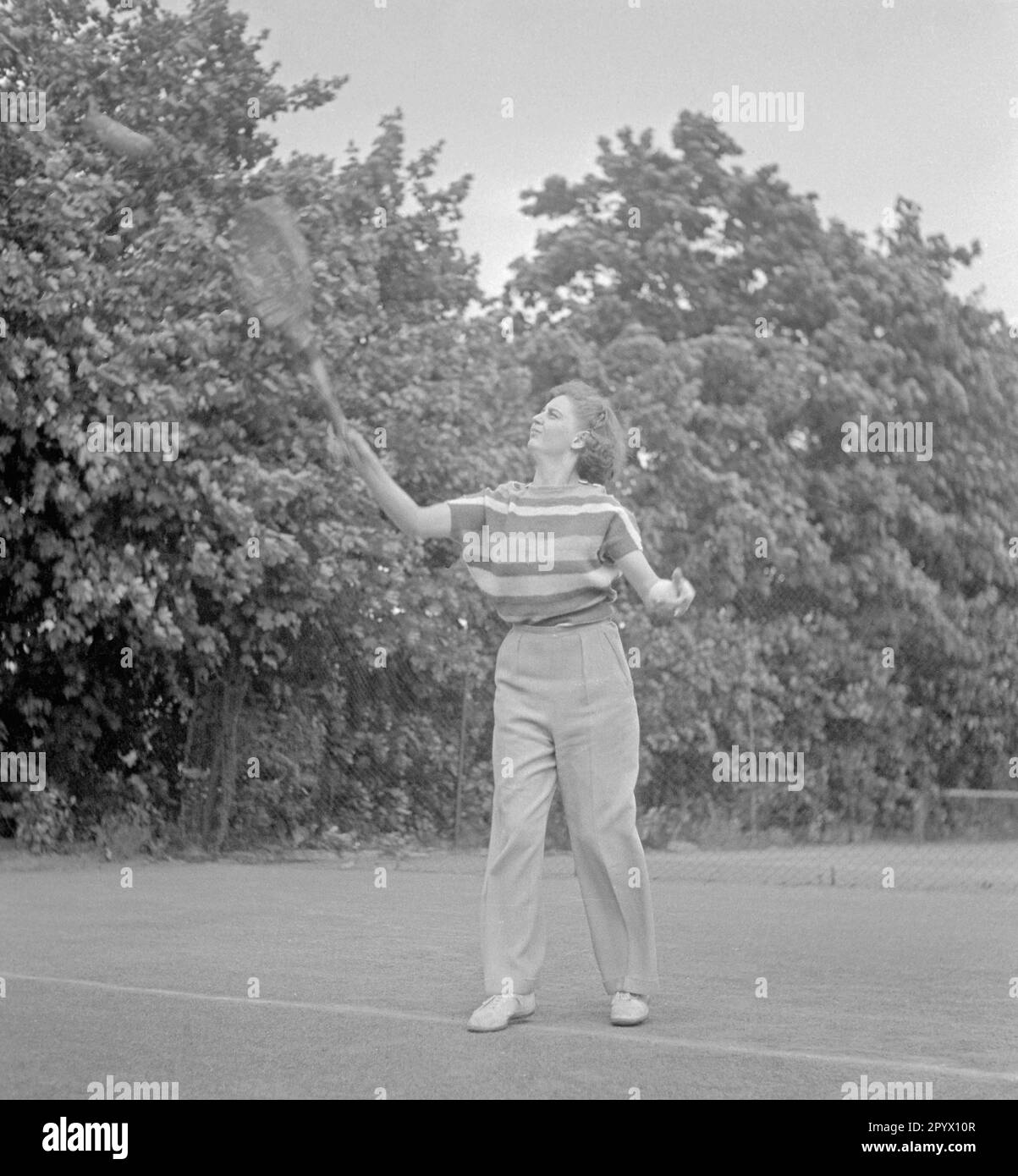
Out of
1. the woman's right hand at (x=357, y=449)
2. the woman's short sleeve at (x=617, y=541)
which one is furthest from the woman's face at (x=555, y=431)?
the woman's right hand at (x=357, y=449)

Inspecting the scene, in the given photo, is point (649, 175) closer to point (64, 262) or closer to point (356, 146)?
point (356, 146)

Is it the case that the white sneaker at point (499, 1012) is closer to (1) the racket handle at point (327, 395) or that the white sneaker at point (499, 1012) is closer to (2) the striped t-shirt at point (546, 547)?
(2) the striped t-shirt at point (546, 547)

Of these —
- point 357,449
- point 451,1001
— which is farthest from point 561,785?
point 357,449

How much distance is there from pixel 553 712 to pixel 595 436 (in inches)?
34.7

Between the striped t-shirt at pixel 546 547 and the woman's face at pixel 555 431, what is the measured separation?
16 cm

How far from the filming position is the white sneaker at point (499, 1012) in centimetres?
550

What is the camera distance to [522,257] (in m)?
22.8

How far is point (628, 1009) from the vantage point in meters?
5.68

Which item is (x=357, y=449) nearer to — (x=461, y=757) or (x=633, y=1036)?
(x=633, y=1036)

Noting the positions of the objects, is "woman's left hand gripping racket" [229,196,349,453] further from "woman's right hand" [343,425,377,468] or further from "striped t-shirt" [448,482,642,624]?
"striped t-shirt" [448,482,642,624]

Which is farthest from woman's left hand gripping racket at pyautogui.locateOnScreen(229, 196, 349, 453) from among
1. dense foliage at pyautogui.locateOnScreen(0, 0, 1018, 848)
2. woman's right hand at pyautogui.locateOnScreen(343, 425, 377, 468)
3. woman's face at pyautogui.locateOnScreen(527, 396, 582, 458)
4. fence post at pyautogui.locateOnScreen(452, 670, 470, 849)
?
fence post at pyautogui.locateOnScreen(452, 670, 470, 849)
